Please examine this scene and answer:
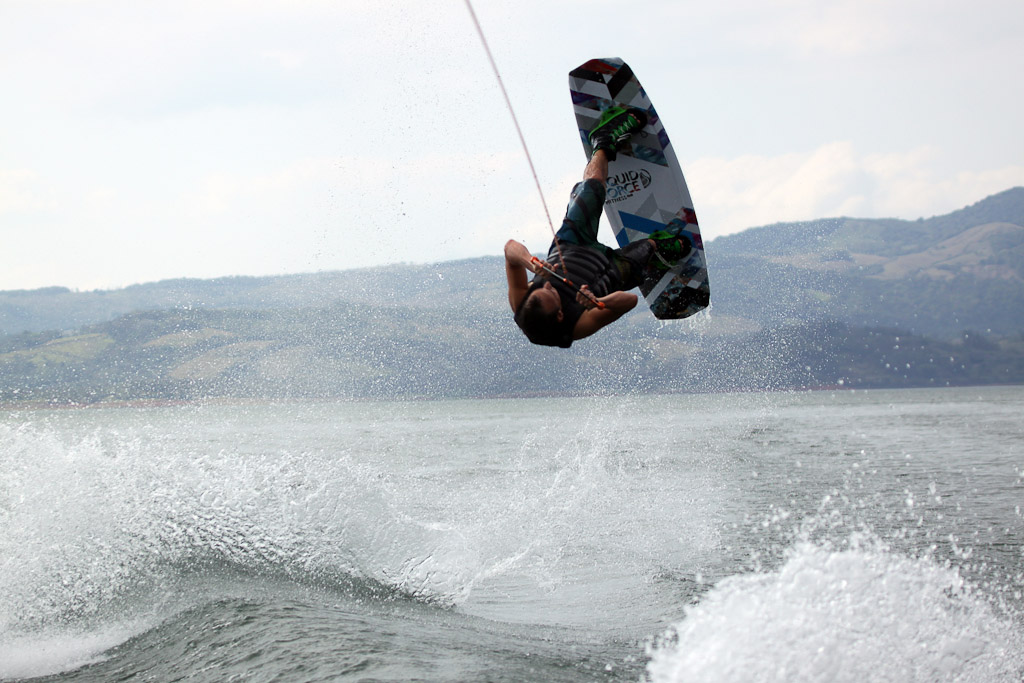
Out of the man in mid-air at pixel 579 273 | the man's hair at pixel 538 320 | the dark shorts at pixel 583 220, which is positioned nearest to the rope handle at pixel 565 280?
the man in mid-air at pixel 579 273

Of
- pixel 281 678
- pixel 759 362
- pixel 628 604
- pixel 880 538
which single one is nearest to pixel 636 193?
pixel 628 604

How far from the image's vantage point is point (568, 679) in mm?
6676

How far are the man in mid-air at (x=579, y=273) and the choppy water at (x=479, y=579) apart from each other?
2.61m

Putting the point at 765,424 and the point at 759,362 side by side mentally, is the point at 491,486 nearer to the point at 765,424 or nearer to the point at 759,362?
the point at 765,424

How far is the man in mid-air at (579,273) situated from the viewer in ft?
20.8

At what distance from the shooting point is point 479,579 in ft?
35.3

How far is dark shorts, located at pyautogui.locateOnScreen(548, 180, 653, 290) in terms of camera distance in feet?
23.5

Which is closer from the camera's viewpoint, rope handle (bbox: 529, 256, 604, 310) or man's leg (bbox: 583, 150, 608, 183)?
rope handle (bbox: 529, 256, 604, 310)

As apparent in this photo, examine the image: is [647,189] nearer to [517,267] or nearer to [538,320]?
[517,267]

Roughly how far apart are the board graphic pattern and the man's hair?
9.51 ft

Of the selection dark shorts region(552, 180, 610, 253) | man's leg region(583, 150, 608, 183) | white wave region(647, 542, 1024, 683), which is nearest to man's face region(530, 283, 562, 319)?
dark shorts region(552, 180, 610, 253)

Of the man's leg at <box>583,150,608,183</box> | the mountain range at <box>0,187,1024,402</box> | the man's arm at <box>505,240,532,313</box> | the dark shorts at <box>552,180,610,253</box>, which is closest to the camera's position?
the man's arm at <box>505,240,532,313</box>

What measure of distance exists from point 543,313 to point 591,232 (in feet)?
4.04

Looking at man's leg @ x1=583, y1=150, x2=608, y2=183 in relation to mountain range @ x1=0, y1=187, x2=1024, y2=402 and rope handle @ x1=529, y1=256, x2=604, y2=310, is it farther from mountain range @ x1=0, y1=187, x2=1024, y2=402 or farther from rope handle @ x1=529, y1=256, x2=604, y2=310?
mountain range @ x1=0, y1=187, x2=1024, y2=402
